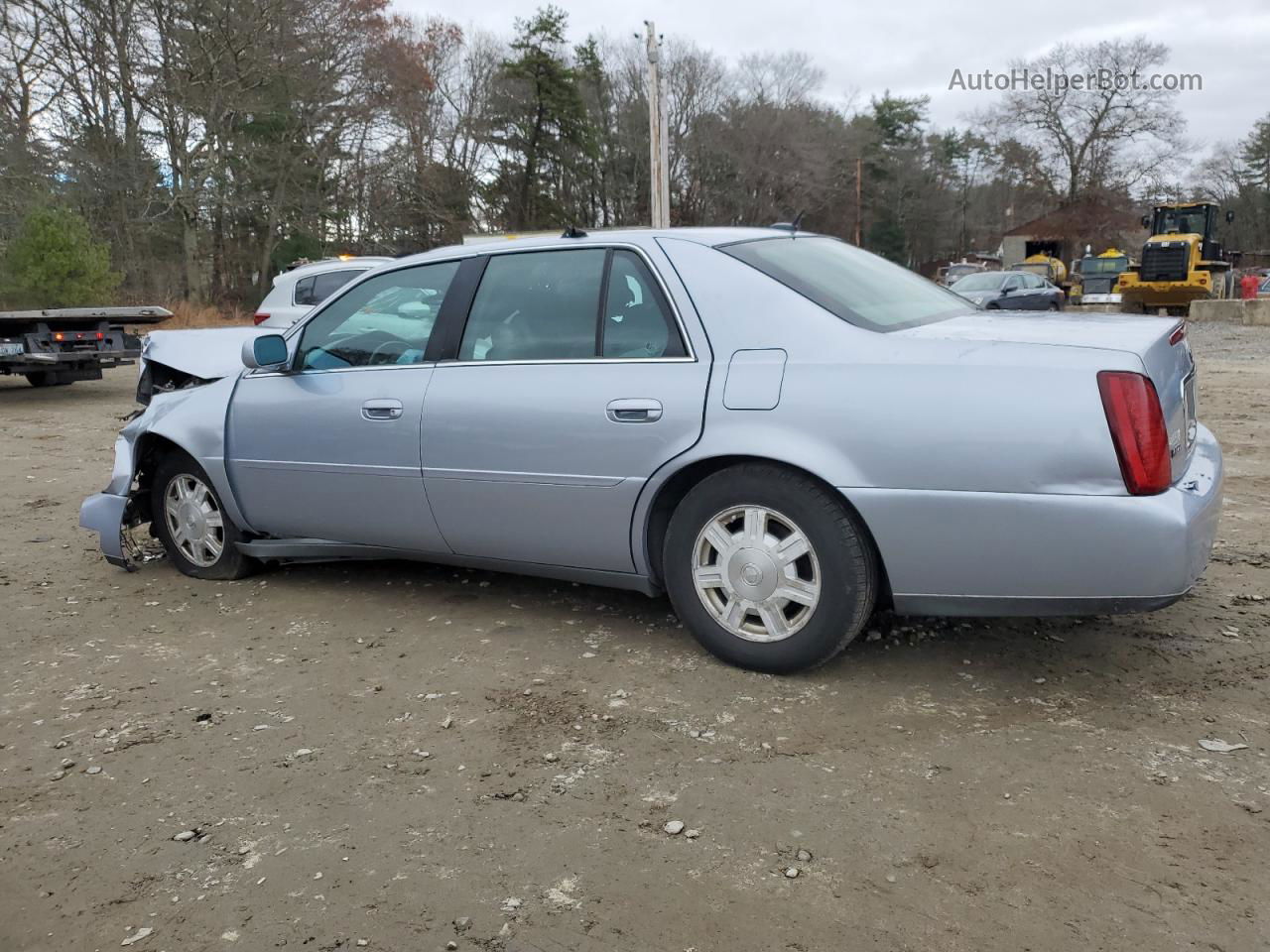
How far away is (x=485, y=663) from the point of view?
150 inches

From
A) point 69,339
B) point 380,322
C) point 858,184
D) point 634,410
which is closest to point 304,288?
point 69,339

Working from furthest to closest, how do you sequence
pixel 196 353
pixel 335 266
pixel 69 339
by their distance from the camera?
pixel 69 339
pixel 335 266
pixel 196 353

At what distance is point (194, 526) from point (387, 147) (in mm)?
34596

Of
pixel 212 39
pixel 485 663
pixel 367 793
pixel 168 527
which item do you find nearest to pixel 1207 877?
pixel 367 793

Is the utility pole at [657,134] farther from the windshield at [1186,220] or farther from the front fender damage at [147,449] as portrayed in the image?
the front fender damage at [147,449]

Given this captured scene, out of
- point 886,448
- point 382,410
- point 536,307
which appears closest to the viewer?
point 886,448

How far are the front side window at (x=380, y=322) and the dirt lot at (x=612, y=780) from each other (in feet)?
3.62

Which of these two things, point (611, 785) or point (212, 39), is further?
point (212, 39)

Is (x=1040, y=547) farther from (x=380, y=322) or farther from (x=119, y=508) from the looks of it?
(x=119, y=508)

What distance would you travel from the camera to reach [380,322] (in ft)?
14.4

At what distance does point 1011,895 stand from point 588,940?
954 millimetres

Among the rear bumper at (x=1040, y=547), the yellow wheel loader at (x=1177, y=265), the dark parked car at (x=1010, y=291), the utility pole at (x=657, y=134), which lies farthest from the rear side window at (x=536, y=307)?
the yellow wheel loader at (x=1177, y=265)

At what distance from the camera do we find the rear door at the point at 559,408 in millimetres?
3570

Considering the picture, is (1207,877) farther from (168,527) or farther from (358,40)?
(358,40)
